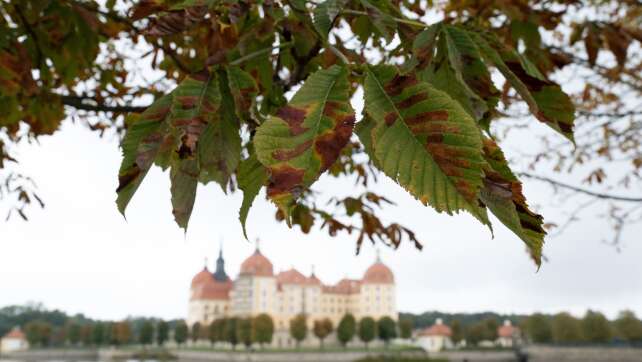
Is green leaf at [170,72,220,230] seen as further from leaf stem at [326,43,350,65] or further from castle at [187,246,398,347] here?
castle at [187,246,398,347]

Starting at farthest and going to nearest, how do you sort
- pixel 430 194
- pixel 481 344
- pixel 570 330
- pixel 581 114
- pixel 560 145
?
pixel 481 344, pixel 570 330, pixel 560 145, pixel 581 114, pixel 430 194

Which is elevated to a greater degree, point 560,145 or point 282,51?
point 560,145

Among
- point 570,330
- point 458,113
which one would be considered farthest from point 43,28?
point 570,330

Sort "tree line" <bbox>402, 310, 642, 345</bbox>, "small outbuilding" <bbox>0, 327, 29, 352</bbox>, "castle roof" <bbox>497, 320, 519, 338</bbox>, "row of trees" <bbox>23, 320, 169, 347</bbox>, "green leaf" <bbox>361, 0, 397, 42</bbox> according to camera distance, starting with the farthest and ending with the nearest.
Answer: "small outbuilding" <bbox>0, 327, 29, 352</bbox>
"row of trees" <bbox>23, 320, 169, 347</bbox>
"castle roof" <bbox>497, 320, 519, 338</bbox>
"tree line" <bbox>402, 310, 642, 345</bbox>
"green leaf" <bbox>361, 0, 397, 42</bbox>

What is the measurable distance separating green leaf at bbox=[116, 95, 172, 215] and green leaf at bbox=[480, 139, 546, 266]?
534 millimetres

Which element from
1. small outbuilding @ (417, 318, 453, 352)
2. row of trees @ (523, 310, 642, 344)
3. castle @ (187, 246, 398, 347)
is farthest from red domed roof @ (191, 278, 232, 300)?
row of trees @ (523, 310, 642, 344)

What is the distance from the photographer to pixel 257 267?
8744 centimetres

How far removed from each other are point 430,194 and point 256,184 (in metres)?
0.30

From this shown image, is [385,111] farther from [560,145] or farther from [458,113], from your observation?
[560,145]

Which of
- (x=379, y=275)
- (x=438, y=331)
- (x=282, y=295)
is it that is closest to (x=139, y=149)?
(x=282, y=295)

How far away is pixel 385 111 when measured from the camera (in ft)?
2.49

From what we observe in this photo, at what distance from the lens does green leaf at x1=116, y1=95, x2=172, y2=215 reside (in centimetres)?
88

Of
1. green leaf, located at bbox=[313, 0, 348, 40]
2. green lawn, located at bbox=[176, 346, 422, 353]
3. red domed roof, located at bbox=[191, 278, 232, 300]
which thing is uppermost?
red domed roof, located at bbox=[191, 278, 232, 300]

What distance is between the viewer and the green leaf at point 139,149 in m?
0.88
